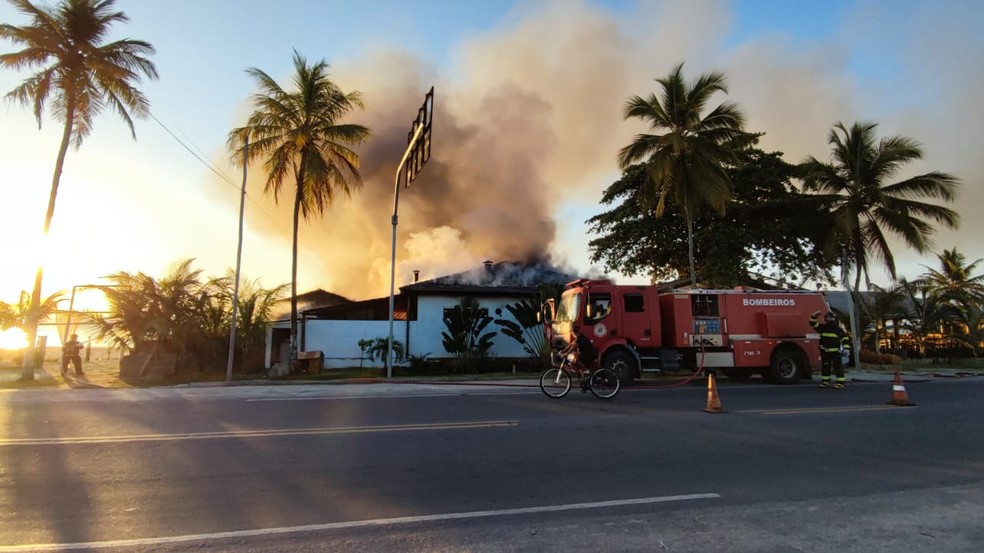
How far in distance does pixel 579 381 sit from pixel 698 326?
503 cm

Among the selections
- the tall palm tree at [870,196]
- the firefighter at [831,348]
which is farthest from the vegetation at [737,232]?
the firefighter at [831,348]

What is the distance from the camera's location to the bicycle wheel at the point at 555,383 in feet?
38.0

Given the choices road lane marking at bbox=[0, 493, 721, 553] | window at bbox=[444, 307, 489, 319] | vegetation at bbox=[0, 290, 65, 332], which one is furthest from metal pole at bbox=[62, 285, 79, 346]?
road lane marking at bbox=[0, 493, 721, 553]

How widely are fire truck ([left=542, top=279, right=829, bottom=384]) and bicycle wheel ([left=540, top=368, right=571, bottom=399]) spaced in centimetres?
200

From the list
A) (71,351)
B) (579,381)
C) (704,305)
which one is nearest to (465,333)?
(704,305)

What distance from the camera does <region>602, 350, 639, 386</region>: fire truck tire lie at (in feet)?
45.0

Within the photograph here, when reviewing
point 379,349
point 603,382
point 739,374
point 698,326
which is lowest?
point 739,374

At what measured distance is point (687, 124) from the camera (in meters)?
21.3

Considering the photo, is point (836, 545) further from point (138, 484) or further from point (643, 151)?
point (643, 151)

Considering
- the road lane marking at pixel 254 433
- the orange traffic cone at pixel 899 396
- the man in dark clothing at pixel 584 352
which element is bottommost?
the road lane marking at pixel 254 433

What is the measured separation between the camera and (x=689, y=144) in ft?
68.7

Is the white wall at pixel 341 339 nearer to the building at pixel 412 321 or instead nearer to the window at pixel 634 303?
the building at pixel 412 321

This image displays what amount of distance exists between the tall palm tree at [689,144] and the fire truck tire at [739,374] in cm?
468

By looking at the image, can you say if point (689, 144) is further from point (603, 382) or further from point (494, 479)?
point (494, 479)
